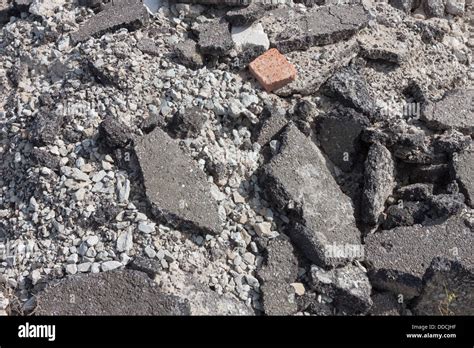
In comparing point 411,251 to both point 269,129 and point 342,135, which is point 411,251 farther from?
point 269,129

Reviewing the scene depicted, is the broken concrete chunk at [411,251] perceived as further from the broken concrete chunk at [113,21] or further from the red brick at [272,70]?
the broken concrete chunk at [113,21]

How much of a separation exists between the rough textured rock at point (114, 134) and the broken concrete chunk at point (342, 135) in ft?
4.55

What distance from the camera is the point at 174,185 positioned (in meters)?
4.82

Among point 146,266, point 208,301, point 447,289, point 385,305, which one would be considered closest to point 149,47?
point 146,266

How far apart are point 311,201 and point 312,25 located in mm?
1568

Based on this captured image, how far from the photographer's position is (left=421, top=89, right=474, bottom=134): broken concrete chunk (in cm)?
544

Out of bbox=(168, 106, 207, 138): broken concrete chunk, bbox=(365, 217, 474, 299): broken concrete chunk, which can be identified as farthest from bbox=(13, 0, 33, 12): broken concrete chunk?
bbox=(365, 217, 474, 299): broken concrete chunk

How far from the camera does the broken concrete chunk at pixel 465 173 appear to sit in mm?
5113

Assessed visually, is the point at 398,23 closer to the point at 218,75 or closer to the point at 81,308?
the point at 218,75

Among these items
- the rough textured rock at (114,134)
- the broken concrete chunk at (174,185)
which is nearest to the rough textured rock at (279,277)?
the broken concrete chunk at (174,185)

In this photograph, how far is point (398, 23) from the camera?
236 inches

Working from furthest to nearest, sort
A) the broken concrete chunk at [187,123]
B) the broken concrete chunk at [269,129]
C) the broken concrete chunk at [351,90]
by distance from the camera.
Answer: the broken concrete chunk at [351,90] < the broken concrete chunk at [269,129] < the broken concrete chunk at [187,123]

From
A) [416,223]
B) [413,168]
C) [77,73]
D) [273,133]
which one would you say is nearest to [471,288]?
[416,223]

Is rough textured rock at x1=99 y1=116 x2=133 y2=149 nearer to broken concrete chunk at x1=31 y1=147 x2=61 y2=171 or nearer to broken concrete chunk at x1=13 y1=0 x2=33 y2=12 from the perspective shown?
broken concrete chunk at x1=31 y1=147 x2=61 y2=171
